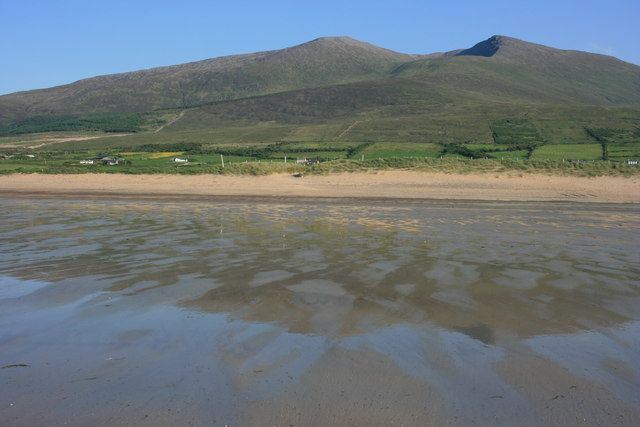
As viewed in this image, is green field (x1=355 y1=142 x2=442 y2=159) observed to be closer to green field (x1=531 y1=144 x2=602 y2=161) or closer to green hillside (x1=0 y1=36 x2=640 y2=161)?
green hillside (x1=0 y1=36 x2=640 y2=161)

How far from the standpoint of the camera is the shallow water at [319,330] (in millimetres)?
5188

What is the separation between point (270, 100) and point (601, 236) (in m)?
147

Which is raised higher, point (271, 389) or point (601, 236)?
point (271, 389)

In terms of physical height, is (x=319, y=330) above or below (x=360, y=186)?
above

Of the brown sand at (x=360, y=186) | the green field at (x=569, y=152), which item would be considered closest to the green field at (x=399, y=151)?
the green field at (x=569, y=152)

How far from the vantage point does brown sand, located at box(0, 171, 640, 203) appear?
30.1 metres

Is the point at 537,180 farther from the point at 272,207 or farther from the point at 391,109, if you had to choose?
the point at 391,109

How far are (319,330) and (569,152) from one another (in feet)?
174

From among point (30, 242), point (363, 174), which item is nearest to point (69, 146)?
point (363, 174)

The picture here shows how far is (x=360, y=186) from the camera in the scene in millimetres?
34750

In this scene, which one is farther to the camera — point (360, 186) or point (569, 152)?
point (569, 152)

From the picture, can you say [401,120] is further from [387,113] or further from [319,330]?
[319,330]

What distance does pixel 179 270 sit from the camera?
1112cm

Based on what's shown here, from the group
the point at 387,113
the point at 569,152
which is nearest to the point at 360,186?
the point at 569,152
